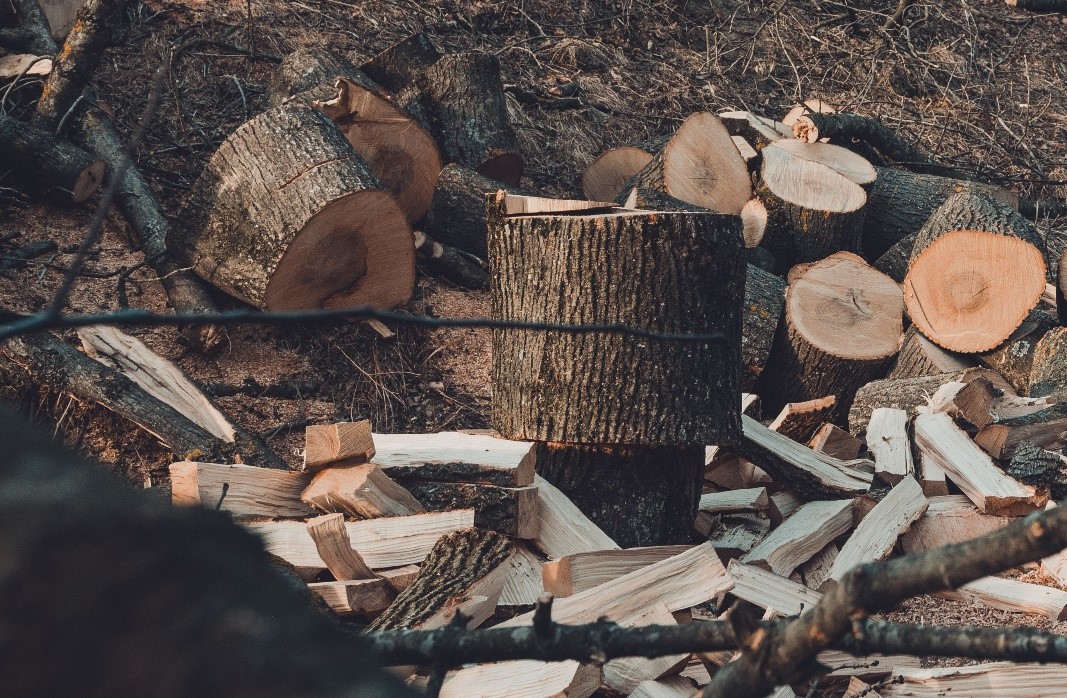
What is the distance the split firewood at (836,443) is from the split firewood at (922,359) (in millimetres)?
943

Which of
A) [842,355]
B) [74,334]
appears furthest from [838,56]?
[74,334]

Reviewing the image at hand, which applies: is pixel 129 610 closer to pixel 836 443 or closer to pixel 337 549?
pixel 337 549

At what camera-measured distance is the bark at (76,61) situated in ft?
17.9

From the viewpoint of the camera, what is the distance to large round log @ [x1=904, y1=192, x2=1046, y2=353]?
5.56 metres

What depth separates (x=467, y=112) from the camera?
6.71 meters

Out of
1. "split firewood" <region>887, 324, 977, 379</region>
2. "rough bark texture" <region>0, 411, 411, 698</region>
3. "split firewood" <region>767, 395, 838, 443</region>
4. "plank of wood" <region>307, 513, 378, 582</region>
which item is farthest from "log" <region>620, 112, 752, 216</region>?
"rough bark texture" <region>0, 411, 411, 698</region>

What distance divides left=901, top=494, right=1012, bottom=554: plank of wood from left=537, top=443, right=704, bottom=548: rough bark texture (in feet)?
3.35

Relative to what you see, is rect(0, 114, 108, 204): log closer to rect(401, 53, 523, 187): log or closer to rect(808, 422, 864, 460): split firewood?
rect(401, 53, 523, 187): log

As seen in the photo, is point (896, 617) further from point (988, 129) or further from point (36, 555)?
point (988, 129)

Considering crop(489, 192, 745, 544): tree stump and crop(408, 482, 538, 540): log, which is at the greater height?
crop(489, 192, 745, 544): tree stump

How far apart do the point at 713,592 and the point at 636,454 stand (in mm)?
804

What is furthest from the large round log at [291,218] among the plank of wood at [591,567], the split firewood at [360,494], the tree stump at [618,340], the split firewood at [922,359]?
the split firewood at [922,359]

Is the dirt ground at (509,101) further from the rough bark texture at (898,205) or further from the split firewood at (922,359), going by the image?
the split firewood at (922,359)

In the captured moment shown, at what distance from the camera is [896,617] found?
11.2 feet
